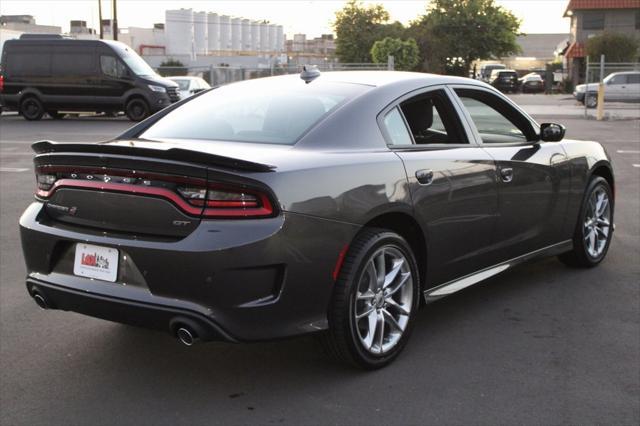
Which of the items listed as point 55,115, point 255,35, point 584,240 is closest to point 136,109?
point 55,115

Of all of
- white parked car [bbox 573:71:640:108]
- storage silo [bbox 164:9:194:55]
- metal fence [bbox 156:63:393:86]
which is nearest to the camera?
white parked car [bbox 573:71:640:108]

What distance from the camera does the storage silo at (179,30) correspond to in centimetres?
10306

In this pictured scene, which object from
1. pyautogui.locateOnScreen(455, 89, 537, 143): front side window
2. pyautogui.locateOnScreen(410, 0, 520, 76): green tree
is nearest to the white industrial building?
pyautogui.locateOnScreen(410, 0, 520, 76): green tree

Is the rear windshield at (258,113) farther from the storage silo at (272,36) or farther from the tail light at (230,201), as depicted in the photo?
the storage silo at (272,36)

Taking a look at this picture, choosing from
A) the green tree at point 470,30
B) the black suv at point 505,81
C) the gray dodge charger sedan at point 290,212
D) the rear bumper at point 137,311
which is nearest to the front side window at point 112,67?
the gray dodge charger sedan at point 290,212

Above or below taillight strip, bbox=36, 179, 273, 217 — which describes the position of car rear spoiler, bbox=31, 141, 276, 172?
above

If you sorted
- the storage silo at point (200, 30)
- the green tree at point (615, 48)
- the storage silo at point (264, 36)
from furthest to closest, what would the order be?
the storage silo at point (264, 36), the storage silo at point (200, 30), the green tree at point (615, 48)

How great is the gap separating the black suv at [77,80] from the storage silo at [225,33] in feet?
301

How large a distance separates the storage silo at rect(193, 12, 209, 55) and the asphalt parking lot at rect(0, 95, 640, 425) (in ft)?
339

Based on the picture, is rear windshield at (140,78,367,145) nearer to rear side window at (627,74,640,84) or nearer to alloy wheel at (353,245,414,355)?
alloy wheel at (353,245,414,355)

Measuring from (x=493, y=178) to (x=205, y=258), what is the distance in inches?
86.2

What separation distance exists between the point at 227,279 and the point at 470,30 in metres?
62.4

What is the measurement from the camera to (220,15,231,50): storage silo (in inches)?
4557

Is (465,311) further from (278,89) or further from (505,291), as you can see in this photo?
(278,89)
